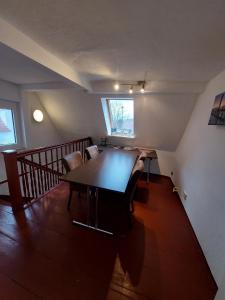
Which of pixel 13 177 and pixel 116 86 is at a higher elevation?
pixel 116 86

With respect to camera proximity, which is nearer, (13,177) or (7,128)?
(13,177)

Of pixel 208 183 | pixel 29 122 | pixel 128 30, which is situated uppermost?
pixel 128 30

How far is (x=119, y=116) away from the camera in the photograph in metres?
3.81

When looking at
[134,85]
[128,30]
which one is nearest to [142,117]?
[134,85]

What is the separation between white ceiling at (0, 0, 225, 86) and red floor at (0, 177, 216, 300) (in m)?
2.17

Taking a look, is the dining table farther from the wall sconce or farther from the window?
the wall sconce

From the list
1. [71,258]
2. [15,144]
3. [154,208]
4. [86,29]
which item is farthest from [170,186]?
[15,144]

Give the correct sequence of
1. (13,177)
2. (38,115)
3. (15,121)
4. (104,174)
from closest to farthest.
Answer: (104,174)
(13,177)
(15,121)
(38,115)

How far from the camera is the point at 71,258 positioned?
1.55 metres

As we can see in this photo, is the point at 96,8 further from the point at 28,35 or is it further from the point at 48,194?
the point at 48,194

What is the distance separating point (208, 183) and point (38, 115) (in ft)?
12.8

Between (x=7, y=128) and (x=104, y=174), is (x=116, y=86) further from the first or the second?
(x=7, y=128)

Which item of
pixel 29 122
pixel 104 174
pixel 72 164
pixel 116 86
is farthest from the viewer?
pixel 29 122

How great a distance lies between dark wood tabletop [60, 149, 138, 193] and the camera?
5.44 feet
